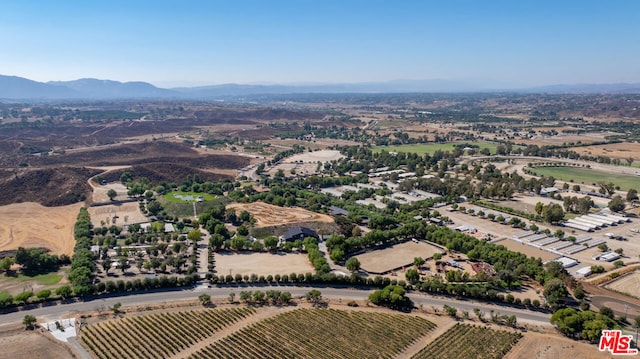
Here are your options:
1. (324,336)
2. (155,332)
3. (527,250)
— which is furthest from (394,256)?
→ (155,332)

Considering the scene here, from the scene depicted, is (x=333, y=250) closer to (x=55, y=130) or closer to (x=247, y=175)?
(x=247, y=175)

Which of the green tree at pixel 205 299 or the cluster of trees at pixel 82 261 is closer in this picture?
the green tree at pixel 205 299

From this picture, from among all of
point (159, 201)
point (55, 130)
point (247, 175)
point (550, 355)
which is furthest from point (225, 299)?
point (55, 130)

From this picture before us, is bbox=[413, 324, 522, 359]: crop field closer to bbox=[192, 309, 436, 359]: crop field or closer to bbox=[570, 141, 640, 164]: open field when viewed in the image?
bbox=[192, 309, 436, 359]: crop field

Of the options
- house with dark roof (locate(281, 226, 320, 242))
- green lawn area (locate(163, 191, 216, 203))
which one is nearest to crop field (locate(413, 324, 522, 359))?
house with dark roof (locate(281, 226, 320, 242))

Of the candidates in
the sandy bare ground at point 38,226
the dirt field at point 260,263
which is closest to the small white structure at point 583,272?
the dirt field at point 260,263

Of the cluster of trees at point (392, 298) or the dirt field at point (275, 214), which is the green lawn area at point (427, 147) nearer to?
the dirt field at point (275, 214)

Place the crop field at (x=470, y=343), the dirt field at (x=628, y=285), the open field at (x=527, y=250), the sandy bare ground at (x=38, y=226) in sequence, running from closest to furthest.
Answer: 1. the crop field at (x=470, y=343)
2. the dirt field at (x=628, y=285)
3. the open field at (x=527, y=250)
4. the sandy bare ground at (x=38, y=226)

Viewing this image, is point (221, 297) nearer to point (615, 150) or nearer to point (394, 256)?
point (394, 256)
